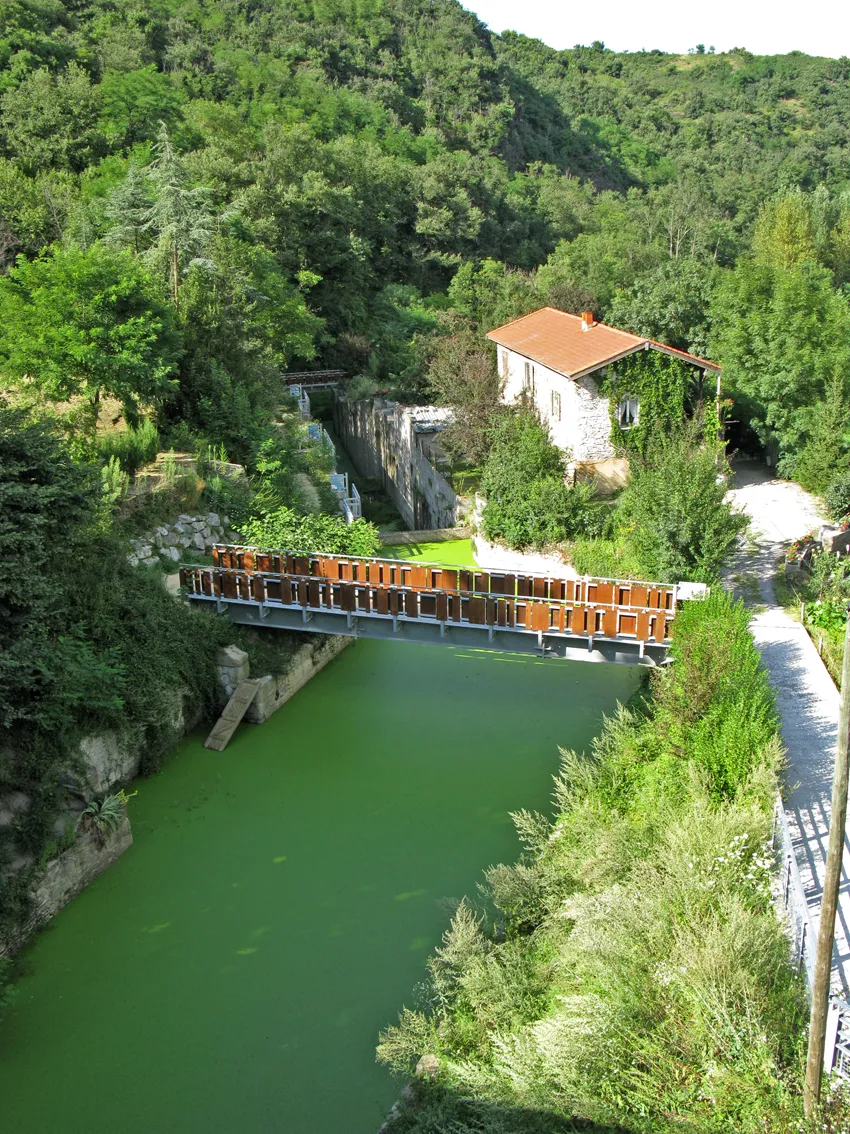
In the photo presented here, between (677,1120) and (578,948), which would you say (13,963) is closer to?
(578,948)

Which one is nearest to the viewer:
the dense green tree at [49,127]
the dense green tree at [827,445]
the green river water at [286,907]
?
the green river water at [286,907]

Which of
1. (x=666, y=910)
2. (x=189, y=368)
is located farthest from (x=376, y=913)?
(x=189, y=368)

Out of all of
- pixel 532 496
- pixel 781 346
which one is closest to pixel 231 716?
pixel 532 496

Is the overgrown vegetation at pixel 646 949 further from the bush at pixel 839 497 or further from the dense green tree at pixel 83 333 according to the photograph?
the dense green tree at pixel 83 333

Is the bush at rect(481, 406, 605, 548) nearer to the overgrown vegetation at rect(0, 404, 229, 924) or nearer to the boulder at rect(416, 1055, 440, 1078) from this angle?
the overgrown vegetation at rect(0, 404, 229, 924)

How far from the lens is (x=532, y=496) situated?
21.2 meters

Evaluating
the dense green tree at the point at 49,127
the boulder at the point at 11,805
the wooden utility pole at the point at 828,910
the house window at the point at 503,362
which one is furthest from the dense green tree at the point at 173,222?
the wooden utility pole at the point at 828,910

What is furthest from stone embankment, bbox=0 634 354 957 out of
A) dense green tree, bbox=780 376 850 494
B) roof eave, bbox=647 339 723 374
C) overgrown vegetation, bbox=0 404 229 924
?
dense green tree, bbox=780 376 850 494

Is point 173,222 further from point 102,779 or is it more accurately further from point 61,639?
point 102,779

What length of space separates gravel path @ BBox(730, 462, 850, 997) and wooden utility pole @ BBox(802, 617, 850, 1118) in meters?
1.13

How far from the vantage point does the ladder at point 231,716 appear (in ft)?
50.5

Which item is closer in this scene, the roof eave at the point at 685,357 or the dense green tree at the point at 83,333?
the dense green tree at the point at 83,333

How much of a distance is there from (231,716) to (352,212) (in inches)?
1286

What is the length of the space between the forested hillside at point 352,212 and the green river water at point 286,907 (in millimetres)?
9109
